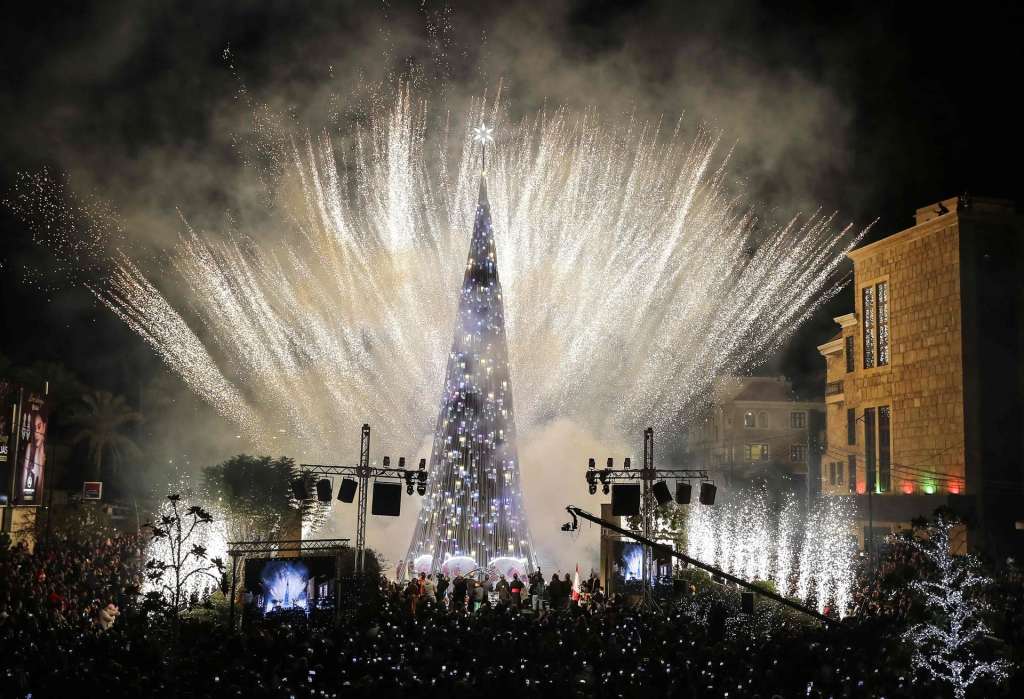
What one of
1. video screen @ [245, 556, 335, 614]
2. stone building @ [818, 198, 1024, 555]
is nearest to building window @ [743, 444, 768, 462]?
stone building @ [818, 198, 1024, 555]

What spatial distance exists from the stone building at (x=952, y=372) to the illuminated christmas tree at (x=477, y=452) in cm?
1550

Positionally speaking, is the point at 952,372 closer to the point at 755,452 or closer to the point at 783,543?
the point at 783,543

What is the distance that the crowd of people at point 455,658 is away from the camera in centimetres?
1149

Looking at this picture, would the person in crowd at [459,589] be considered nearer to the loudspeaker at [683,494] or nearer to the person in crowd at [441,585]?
the person in crowd at [441,585]

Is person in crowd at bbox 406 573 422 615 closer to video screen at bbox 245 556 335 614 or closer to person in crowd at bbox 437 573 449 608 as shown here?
person in crowd at bbox 437 573 449 608

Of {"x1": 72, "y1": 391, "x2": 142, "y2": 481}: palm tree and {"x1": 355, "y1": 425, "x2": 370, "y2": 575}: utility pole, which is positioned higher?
{"x1": 72, "y1": 391, "x2": 142, "y2": 481}: palm tree

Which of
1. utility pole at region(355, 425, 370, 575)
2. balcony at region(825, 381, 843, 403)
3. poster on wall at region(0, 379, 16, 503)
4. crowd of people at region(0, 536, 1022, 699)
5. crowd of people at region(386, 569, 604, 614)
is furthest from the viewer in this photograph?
balcony at region(825, 381, 843, 403)

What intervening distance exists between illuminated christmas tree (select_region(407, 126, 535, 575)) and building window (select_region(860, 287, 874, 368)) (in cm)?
2180

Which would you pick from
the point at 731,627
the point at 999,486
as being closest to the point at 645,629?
the point at 731,627

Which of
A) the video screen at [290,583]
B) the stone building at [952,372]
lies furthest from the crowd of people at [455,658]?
the stone building at [952,372]

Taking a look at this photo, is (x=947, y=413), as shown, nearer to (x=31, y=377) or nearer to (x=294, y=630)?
(x=294, y=630)

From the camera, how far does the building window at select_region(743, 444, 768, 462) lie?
7075cm

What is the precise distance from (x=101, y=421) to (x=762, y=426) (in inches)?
1727

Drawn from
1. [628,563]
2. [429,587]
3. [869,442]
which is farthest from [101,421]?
[869,442]
